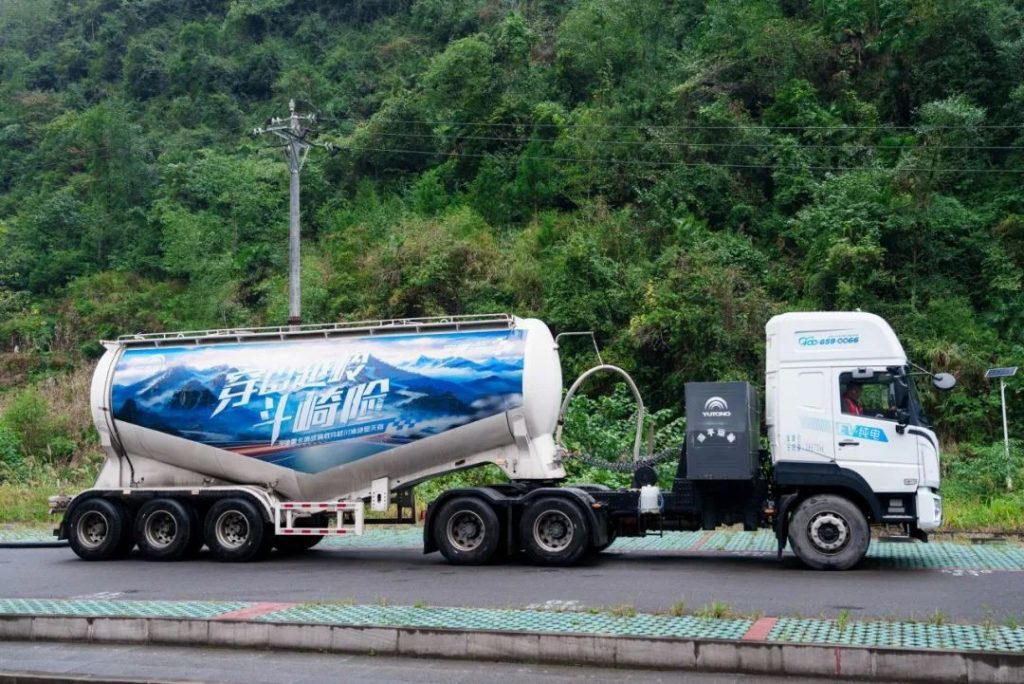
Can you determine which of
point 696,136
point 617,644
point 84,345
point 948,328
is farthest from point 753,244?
point 617,644

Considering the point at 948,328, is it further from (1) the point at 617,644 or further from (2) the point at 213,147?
(2) the point at 213,147

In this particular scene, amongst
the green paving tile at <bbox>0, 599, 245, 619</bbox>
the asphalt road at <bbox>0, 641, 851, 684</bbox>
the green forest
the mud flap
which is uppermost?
the green forest

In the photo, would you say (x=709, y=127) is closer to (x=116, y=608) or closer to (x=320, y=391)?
(x=320, y=391)

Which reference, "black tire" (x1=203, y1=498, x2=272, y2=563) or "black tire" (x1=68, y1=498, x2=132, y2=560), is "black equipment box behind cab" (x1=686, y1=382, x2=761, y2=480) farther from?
"black tire" (x1=68, y1=498, x2=132, y2=560)

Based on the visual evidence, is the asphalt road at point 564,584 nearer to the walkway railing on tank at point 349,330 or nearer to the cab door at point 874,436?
the cab door at point 874,436

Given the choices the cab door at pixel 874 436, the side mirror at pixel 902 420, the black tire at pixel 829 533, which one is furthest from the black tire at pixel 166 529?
the side mirror at pixel 902 420

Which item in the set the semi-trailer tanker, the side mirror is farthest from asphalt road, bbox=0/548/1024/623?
the side mirror

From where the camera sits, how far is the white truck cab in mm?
14023

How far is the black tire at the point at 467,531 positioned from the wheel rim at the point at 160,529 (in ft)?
14.0

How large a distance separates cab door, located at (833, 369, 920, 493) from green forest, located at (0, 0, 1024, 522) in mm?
5909

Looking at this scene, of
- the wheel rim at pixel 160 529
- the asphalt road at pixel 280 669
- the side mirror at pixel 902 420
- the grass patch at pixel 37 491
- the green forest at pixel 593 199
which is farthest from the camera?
the green forest at pixel 593 199

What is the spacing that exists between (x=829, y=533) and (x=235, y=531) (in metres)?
8.60

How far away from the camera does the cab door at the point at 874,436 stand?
1404 centimetres

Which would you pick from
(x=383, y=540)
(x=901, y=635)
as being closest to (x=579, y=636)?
(x=901, y=635)
